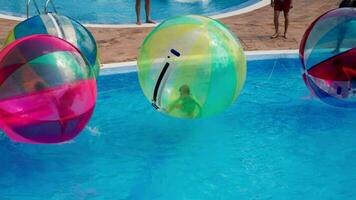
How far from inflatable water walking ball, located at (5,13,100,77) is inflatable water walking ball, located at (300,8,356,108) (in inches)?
107

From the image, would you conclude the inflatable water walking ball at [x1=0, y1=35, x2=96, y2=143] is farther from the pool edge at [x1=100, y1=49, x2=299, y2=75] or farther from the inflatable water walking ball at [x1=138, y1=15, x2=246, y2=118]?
the pool edge at [x1=100, y1=49, x2=299, y2=75]

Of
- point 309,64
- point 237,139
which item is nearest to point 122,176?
point 237,139

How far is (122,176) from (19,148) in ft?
4.84

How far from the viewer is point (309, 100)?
8.48 m

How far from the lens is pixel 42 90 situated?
19.0ft

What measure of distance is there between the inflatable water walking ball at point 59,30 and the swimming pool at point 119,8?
270 inches

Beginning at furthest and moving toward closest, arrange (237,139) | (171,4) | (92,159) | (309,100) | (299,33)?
(171,4)
(299,33)
(309,100)
(237,139)
(92,159)

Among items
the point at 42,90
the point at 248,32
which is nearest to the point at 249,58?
the point at 248,32

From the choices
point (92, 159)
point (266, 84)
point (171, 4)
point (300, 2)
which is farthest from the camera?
point (171, 4)

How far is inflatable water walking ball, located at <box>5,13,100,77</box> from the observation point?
7000mm

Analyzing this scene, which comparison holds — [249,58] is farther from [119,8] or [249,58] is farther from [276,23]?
[119,8]

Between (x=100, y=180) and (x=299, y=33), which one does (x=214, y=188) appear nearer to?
(x=100, y=180)

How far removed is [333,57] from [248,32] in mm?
4975

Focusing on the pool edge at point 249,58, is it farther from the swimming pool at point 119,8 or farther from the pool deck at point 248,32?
the swimming pool at point 119,8
